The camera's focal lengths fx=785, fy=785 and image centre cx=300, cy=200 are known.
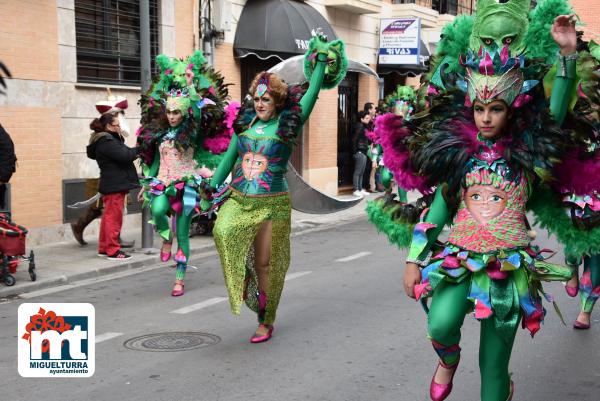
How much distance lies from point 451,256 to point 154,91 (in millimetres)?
4836

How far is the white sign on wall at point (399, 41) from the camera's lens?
2048cm

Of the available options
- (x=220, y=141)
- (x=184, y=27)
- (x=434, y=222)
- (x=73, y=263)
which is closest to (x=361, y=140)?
(x=184, y=27)

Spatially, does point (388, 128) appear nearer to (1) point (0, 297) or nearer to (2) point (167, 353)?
(2) point (167, 353)

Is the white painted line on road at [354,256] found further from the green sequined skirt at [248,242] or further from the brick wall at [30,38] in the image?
the brick wall at [30,38]

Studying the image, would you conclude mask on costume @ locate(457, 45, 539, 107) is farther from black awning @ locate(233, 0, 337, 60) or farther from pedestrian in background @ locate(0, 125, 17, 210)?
black awning @ locate(233, 0, 337, 60)

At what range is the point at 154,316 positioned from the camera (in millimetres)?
7238

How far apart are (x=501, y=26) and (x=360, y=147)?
14626 mm

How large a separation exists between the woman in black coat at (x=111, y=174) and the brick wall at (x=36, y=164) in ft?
4.51

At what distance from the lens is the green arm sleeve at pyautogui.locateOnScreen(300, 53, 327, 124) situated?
621cm

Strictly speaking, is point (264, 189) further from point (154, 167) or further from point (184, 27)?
point (184, 27)

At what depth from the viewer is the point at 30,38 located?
11.0 m

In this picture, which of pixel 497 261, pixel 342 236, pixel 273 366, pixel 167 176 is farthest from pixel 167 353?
pixel 342 236

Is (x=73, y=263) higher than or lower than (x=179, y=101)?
lower

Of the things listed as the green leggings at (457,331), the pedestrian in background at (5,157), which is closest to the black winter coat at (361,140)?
the pedestrian in background at (5,157)
